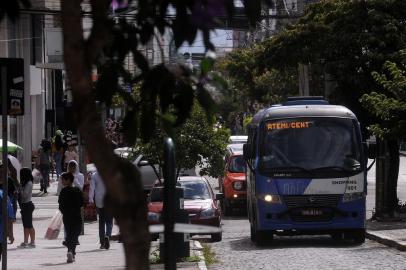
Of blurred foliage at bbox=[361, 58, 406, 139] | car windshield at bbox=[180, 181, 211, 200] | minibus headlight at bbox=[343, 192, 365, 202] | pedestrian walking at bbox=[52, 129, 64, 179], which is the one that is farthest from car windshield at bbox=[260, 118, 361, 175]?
pedestrian walking at bbox=[52, 129, 64, 179]

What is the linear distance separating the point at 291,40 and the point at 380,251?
10.3 m

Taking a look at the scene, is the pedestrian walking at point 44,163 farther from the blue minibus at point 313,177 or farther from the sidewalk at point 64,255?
the blue minibus at point 313,177

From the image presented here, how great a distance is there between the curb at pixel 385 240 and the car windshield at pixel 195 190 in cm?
422

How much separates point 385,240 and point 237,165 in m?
11.2

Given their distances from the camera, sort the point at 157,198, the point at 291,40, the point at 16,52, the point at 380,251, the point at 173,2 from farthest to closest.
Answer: the point at 16,52 → the point at 291,40 → the point at 157,198 → the point at 380,251 → the point at 173,2

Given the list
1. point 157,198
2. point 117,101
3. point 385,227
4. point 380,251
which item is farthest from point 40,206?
point 117,101

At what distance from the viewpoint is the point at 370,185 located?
41.9 m

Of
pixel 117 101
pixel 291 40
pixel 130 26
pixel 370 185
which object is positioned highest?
pixel 291 40

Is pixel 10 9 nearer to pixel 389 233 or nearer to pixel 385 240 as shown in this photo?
pixel 385 240

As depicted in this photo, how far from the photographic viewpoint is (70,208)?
1750cm

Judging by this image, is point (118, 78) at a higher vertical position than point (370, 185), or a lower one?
higher

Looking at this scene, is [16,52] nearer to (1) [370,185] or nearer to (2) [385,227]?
(1) [370,185]

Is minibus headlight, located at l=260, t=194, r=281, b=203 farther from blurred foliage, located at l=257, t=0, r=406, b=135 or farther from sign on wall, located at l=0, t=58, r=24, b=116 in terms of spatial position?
sign on wall, located at l=0, t=58, r=24, b=116

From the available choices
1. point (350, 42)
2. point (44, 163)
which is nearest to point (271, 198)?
point (350, 42)
